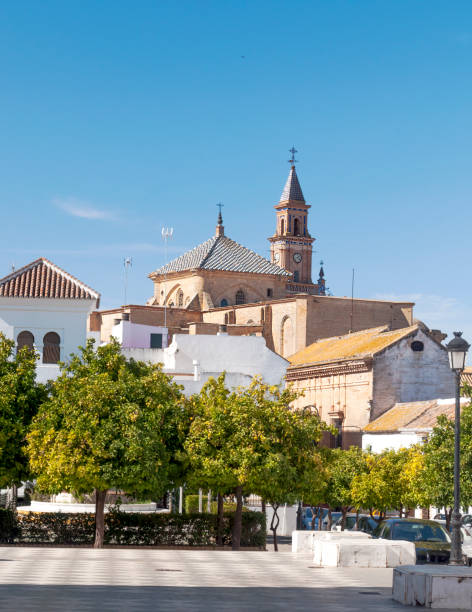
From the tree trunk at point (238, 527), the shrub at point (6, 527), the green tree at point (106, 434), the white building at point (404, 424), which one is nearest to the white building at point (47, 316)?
the white building at point (404, 424)

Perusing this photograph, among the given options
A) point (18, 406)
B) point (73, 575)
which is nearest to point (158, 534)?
point (18, 406)

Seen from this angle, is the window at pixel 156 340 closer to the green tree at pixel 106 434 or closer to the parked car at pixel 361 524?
the parked car at pixel 361 524

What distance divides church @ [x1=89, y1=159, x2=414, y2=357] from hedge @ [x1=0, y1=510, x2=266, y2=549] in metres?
32.6

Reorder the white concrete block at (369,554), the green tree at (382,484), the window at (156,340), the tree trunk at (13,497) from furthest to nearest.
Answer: the window at (156,340)
the green tree at (382,484)
the tree trunk at (13,497)
the white concrete block at (369,554)

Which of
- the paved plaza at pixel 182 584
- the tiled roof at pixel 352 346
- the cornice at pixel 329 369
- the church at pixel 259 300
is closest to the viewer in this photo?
the paved plaza at pixel 182 584

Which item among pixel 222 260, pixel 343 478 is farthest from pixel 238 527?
pixel 222 260

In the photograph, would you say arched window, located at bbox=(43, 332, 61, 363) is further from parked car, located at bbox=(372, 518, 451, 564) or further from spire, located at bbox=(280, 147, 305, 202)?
spire, located at bbox=(280, 147, 305, 202)

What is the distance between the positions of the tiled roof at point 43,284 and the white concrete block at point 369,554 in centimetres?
2420

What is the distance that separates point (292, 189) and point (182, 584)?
105543 mm

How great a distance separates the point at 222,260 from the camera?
95312 millimetres

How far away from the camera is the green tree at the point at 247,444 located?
1106 inches

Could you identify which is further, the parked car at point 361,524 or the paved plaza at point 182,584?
the parked car at point 361,524

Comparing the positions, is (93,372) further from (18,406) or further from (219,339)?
(219,339)

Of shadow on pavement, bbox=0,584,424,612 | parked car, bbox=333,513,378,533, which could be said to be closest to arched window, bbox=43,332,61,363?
parked car, bbox=333,513,378,533
